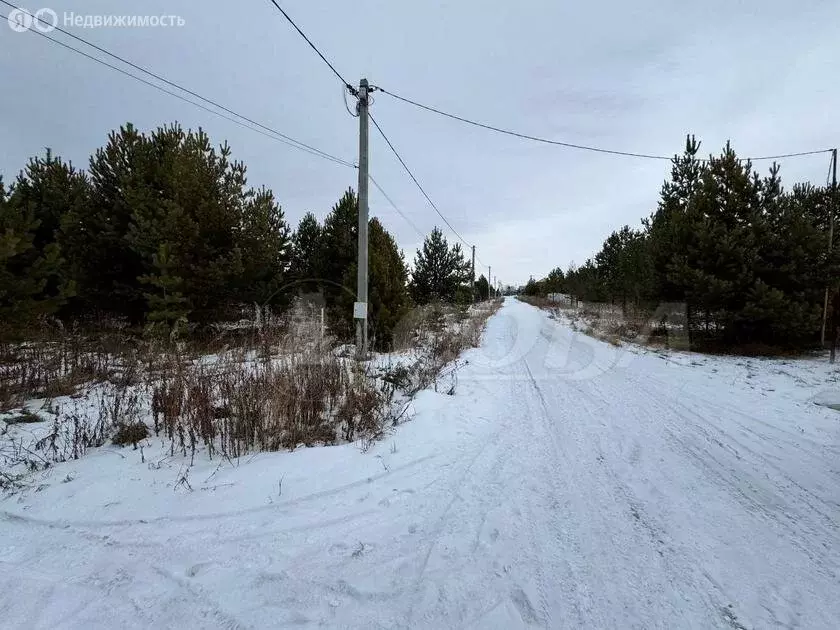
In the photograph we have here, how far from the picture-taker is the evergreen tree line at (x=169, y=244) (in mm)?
8867

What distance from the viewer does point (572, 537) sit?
254 centimetres

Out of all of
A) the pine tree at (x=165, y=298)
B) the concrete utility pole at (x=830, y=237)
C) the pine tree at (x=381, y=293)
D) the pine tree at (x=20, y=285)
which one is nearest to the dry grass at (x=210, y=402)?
the pine tree at (x=20, y=285)

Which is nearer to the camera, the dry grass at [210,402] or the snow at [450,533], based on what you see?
the snow at [450,533]

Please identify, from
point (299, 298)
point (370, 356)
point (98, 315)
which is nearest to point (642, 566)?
point (370, 356)

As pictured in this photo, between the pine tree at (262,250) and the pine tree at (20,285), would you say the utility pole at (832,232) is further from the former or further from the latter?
the pine tree at (20,285)

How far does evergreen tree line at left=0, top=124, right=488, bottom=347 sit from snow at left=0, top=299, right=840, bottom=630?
6.43 meters

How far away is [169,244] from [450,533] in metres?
9.07

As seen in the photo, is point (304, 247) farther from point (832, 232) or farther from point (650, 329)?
point (832, 232)

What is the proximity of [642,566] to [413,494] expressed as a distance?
1.60 meters

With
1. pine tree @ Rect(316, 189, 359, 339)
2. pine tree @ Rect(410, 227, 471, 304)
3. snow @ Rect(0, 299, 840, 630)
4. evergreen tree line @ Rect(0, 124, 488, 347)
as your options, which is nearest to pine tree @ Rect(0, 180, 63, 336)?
evergreen tree line @ Rect(0, 124, 488, 347)

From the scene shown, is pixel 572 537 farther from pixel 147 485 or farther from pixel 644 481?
pixel 147 485

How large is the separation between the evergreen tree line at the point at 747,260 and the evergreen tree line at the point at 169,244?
8.02m

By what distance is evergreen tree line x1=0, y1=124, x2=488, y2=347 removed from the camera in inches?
349

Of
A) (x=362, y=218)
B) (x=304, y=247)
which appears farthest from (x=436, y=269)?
(x=362, y=218)
